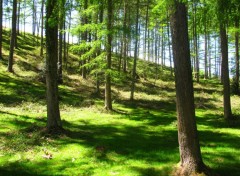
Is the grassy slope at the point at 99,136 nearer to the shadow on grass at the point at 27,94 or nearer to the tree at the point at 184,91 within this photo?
the shadow on grass at the point at 27,94

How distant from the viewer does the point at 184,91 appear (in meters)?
8.42

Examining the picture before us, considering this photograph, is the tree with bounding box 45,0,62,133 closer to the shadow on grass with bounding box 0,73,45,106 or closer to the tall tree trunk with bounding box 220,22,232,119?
the shadow on grass with bounding box 0,73,45,106

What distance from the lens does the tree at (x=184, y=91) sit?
8344mm

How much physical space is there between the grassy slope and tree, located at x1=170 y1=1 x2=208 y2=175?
1.22 metres

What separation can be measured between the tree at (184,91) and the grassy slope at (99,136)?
122cm

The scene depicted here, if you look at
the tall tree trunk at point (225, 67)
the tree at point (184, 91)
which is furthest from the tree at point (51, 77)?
the tall tree trunk at point (225, 67)

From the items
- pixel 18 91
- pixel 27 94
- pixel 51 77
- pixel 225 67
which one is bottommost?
pixel 27 94

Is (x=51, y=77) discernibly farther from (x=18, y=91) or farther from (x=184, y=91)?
(x=18, y=91)

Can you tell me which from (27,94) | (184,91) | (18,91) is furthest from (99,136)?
(18,91)

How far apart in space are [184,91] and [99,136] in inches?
265

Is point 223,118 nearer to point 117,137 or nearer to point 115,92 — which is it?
point 117,137

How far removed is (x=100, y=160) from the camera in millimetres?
10641

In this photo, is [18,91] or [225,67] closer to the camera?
[225,67]

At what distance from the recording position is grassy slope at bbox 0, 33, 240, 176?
396 inches
